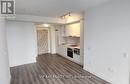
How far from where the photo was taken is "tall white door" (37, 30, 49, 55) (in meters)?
8.62

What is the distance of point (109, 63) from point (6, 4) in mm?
3674

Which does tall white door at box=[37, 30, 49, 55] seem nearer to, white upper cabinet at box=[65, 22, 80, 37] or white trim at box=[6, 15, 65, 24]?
white upper cabinet at box=[65, 22, 80, 37]

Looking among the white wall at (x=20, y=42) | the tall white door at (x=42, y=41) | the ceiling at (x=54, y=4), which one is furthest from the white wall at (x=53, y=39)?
the ceiling at (x=54, y=4)

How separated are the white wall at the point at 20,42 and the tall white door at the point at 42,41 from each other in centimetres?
260

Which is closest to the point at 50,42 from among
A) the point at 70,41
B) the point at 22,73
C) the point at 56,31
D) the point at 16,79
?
the point at 56,31

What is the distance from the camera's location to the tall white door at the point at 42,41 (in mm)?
8617

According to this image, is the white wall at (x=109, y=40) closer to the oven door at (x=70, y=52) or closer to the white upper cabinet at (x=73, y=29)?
the white upper cabinet at (x=73, y=29)

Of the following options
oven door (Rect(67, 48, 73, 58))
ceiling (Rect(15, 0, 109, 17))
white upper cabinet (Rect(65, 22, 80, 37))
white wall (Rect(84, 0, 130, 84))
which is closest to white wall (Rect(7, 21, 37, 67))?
ceiling (Rect(15, 0, 109, 17))

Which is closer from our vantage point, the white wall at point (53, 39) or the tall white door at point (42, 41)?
the white wall at point (53, 39)

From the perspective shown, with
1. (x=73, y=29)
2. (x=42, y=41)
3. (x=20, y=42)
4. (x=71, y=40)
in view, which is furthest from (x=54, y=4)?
(x=42, y=41)

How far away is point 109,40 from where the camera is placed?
3.45 m

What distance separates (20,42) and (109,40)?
437 cm

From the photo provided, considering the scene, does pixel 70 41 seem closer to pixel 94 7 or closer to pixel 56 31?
pixel 56 31

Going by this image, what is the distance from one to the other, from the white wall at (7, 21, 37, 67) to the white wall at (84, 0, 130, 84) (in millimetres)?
3235
